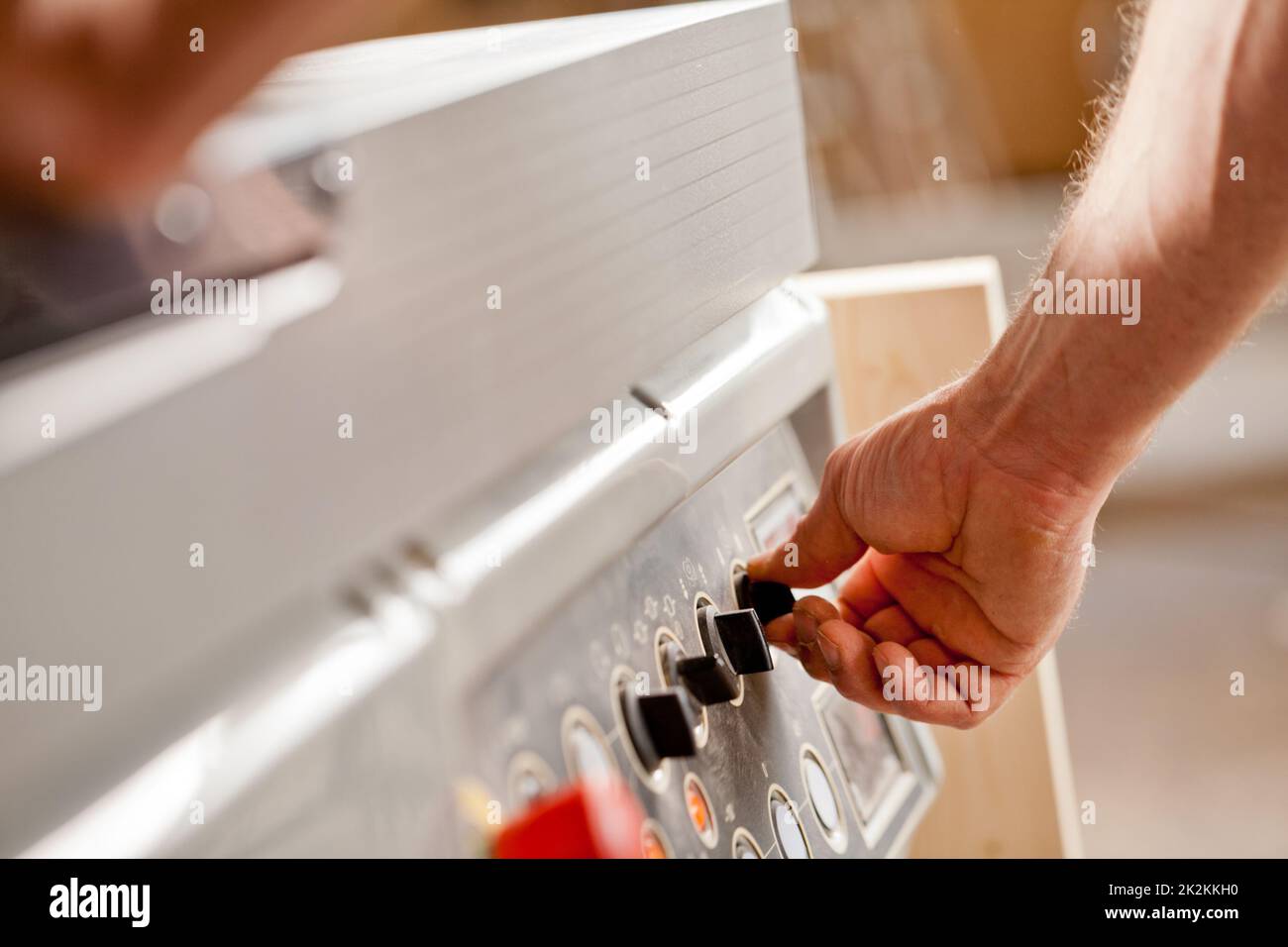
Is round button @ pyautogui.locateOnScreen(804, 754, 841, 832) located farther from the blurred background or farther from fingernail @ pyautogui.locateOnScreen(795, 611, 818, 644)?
the blurred background

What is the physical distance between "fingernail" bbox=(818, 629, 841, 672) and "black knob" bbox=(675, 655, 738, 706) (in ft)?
0.33

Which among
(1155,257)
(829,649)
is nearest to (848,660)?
(829,649)

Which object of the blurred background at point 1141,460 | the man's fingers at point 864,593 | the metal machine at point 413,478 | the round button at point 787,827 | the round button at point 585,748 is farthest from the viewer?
the blurred background at point 1141,460

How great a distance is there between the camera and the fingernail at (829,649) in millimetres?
562

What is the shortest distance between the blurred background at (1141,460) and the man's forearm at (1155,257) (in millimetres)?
140

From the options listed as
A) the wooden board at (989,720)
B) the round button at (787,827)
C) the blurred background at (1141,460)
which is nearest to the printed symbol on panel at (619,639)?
the round button at (787,827)

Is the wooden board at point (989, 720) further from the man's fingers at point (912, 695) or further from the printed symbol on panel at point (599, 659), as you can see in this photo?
the printed symbol on panel at point (599, 659)

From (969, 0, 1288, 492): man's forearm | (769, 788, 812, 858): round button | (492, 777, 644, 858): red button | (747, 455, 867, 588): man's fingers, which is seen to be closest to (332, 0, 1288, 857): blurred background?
(969, 0, 1288, 492): man's forearm

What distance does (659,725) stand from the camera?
0.42m

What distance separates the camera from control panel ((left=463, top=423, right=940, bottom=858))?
0.37 metres

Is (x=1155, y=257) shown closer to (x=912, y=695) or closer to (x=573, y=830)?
(x=912, y=695)

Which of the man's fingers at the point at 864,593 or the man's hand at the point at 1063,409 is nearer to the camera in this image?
the man's hand at the point at 1063,409

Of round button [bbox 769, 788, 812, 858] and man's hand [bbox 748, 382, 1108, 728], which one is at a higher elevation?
man's hand [bbox 748, 382, 1108, 728]

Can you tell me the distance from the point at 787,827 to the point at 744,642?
0.28 ft
